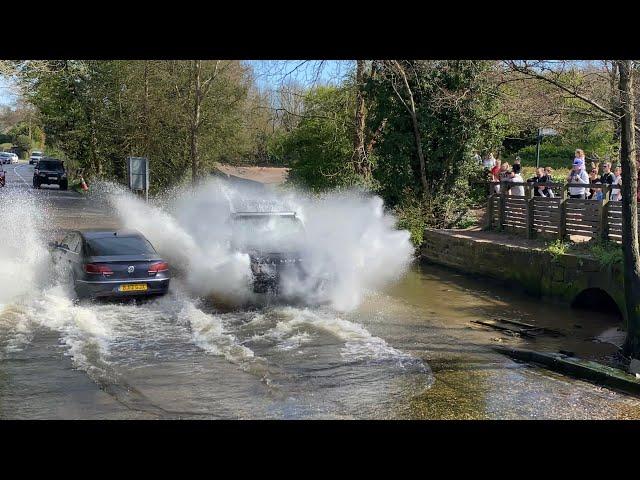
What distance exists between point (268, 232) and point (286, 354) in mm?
4940

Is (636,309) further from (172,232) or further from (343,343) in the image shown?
(172,232)

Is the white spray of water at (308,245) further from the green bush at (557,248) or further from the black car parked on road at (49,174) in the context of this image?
the black car parked on road at (49,174)

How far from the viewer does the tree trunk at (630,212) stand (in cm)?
1020

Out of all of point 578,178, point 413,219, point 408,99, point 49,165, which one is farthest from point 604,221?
point 49,165

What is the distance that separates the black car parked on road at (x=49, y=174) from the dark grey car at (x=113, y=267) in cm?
3690

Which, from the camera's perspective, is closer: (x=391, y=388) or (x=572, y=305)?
(x=391, y=388)

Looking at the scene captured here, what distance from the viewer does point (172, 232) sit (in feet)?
70.1

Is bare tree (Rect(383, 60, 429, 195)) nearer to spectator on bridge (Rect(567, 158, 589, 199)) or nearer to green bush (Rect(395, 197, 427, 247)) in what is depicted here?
green bush (Rect(395, 197, 427, 247))

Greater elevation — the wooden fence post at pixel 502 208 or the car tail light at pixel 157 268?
the wooden fence post at pixel 502 208

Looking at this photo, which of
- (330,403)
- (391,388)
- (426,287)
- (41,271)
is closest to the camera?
(330,403)

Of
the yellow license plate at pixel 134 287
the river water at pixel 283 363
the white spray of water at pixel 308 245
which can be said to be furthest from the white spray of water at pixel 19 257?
the white spray of water at pixel 308 245

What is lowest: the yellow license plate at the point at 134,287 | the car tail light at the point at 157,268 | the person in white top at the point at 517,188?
the yellow license plate at the point at 134,287
